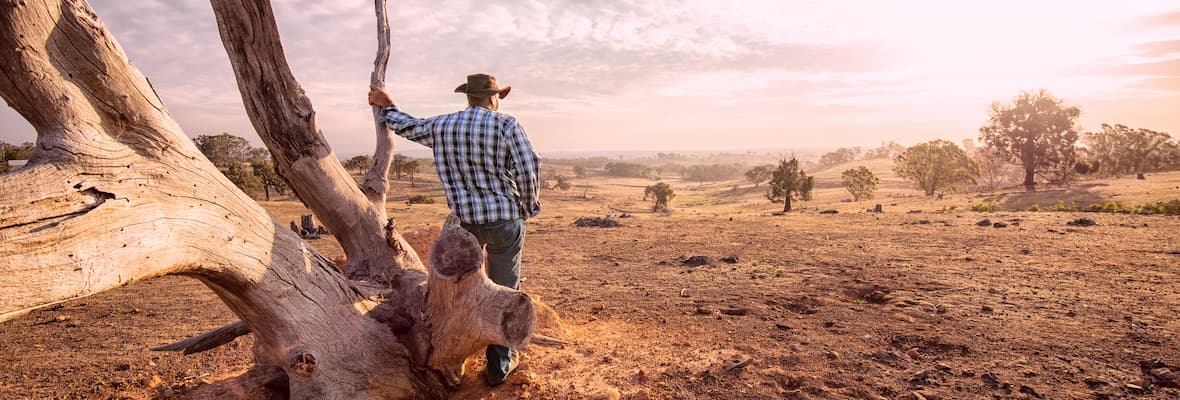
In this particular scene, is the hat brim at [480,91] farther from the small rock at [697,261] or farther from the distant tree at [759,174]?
the distant tree at [759,174]

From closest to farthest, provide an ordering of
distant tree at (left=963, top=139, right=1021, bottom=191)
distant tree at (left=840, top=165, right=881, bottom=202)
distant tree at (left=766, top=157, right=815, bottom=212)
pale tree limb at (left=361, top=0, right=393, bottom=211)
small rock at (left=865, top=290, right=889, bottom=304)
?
pale tree limb at (left=361, top=0, right=393, bottom=211), small rock at (left=865, top=290, right=889, bottom=304), distant tree at (left=766, top=157, right=815, bottom=212), distant tree at (left=840, top=165, right=881, bottom=202), distant tree at (left=963, top=139, right=1021, bottom=191)

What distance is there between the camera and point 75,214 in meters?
2.43

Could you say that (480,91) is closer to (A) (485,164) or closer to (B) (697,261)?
(A) (485,164)

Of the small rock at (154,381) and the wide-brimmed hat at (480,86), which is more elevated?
the wide-brimmed hat at (480,86)

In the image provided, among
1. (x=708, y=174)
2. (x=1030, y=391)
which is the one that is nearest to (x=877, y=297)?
(x=1030, y=391)

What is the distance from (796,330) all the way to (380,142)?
4.51 metres

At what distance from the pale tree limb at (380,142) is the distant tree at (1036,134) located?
48561mm

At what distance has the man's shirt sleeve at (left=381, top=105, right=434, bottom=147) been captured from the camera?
3.82 m

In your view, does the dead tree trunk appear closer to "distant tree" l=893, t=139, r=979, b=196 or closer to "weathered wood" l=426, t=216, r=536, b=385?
"weathered wood" l=426, t=216, r=536, b=385

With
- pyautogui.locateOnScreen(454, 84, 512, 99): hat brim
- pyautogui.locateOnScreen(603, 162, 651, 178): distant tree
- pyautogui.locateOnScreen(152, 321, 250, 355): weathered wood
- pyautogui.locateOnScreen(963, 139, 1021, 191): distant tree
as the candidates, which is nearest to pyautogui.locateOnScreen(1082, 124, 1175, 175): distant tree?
pyautogui.locateOnScreen(963, 139, 1021, 191): distant tree

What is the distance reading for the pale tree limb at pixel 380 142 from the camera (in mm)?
5035

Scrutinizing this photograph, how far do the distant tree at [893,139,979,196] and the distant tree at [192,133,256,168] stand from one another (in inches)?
2354

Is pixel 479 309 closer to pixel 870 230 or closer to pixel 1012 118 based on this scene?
pixel 870 230

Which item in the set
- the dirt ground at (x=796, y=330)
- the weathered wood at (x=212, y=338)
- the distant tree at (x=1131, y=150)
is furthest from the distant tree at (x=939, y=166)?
the weathered wood at (x=212, y=338)
